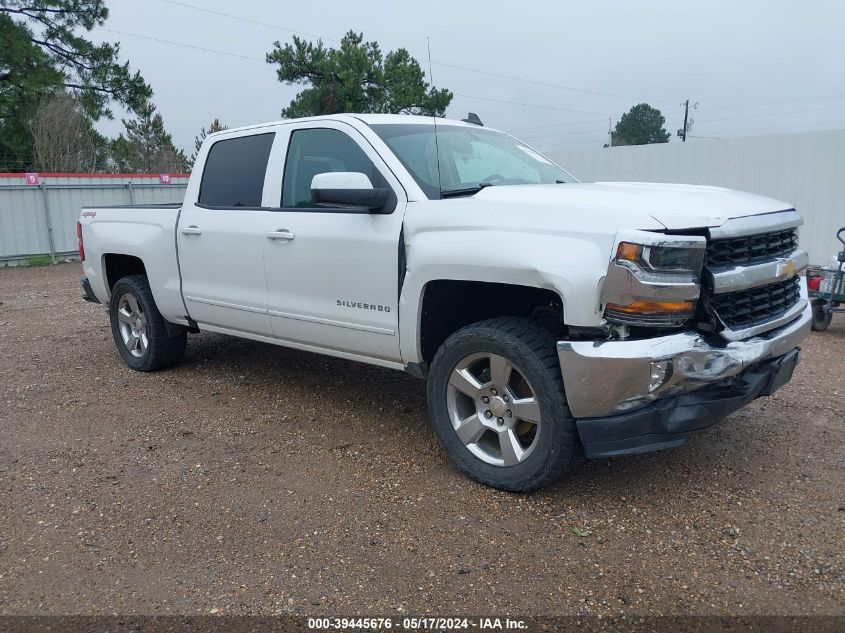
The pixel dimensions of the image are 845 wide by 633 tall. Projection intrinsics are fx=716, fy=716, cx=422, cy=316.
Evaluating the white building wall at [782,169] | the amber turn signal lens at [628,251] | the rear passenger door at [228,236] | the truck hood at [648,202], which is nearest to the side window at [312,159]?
the rear passenger door at [228,236]

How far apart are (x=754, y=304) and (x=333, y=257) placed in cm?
232

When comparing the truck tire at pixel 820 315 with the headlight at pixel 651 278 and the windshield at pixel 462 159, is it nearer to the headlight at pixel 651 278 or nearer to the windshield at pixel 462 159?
the windshield at pixel 462 159

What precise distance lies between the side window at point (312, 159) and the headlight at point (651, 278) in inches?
71.6

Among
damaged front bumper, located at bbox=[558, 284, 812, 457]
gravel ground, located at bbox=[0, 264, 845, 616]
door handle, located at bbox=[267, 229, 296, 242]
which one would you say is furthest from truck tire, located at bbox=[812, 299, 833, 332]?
door handle, located at bbox=[267, 229, 296, 242]

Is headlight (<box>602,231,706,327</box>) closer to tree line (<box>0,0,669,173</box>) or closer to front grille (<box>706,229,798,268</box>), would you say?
front grille (<box>706,229,798,268</box>)

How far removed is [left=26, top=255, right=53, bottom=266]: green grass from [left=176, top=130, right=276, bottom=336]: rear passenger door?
13.2m

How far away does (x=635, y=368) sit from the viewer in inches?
122

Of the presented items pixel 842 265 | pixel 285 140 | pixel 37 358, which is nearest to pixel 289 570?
pixel 285 140

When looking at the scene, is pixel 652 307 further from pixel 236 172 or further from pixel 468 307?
pixel 236 172

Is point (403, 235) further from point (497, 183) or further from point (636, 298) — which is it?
point (636, 298)

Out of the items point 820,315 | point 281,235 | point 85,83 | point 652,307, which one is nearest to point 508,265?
point 652,307

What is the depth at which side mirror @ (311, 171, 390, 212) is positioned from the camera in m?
3.90

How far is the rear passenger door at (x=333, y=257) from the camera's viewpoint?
4.06 m

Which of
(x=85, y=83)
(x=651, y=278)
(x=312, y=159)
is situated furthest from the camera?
(x=85, y=83)
